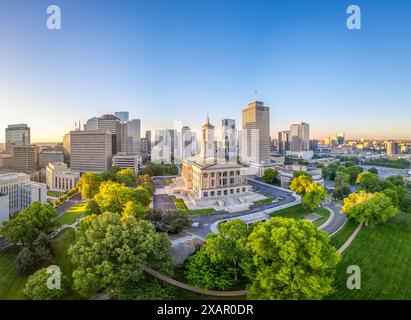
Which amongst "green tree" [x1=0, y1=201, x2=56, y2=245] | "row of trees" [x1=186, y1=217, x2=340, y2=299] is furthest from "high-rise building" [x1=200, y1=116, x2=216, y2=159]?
"row of trees" [x1=186, y1=217, x2=340, y2=299]

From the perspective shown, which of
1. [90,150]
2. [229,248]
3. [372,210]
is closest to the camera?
[229,248]

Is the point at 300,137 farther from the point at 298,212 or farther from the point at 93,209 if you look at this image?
the point at 93,209

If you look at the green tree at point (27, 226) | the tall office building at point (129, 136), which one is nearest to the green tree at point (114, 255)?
the green tree at point (27, 226)

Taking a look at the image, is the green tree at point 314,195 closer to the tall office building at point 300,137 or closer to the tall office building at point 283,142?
the tall office building at point 300,137

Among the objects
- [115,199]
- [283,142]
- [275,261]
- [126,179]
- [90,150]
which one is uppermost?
[283,142]

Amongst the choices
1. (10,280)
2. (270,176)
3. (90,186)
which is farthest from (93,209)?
(270,176)

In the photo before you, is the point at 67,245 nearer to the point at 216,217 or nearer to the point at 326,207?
the point at 216,217

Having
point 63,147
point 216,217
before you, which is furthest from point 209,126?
point 63,147
